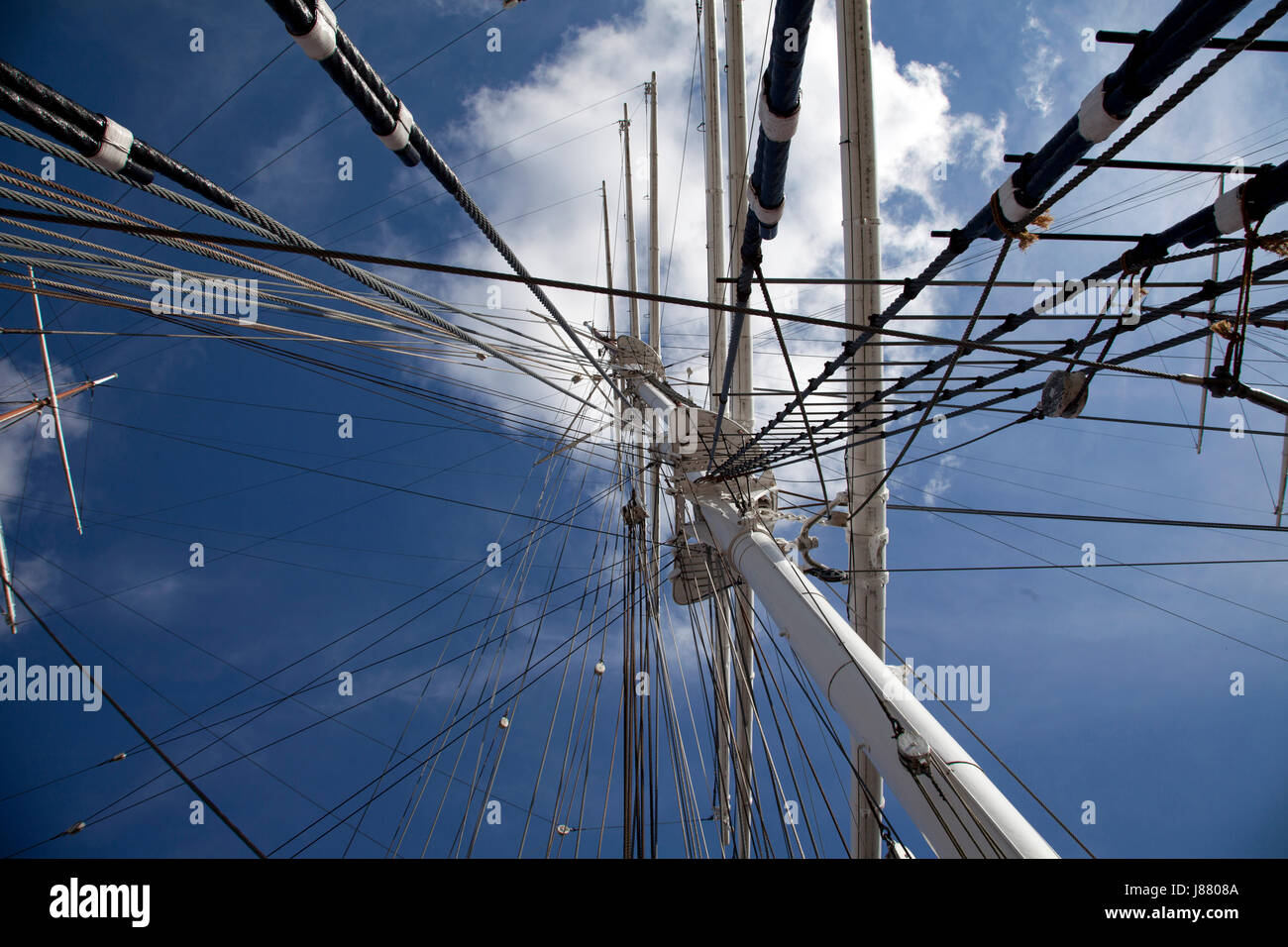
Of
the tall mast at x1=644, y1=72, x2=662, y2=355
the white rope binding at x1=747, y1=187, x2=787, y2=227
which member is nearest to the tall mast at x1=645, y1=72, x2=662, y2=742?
the tall mast at x1=644, y1=72, x2=662, y2=355

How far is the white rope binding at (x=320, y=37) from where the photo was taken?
165 cm

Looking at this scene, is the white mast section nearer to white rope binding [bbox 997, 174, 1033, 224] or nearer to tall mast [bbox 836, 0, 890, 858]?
tall mast [bbox 836, 0, 890, 858]

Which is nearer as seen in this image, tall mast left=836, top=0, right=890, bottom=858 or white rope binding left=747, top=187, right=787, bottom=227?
white rope binding left=747, top=187, right=787, bottom=227

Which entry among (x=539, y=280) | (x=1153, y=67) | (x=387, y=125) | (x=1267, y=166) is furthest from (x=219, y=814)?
(x=1267, y=166)

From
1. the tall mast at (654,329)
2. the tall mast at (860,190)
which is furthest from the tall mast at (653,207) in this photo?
the tall mast at (860,190)

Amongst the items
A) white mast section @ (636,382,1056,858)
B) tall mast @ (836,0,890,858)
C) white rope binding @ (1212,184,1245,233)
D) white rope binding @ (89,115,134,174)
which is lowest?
white mast section @ (636,382,1056,858)

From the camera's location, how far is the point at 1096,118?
1.76 m

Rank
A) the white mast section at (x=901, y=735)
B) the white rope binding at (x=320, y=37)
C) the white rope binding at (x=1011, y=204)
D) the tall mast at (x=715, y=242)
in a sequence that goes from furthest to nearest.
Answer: the tall mast at (x=715, y=242), the white mast section at (x=901, y=735), the white rope binding at (x=1011, y=204), the white rope binding at (x=320, y=37)

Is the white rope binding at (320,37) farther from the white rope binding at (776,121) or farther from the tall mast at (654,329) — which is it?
the tall mast at (654,329)

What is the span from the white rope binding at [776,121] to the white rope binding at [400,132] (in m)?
1.45

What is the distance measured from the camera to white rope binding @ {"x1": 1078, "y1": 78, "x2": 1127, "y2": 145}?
1.73 metres

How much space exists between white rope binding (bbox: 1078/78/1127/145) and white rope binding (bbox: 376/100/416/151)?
2484mm
